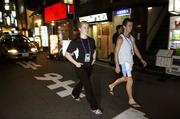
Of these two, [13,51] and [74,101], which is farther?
A: [13,51]

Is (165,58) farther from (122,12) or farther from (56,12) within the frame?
(56,12)

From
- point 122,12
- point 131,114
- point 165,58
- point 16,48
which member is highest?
point 122,12

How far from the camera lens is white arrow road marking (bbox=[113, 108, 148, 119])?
4.66 metres

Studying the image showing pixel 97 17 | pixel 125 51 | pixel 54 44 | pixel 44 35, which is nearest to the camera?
pixel 125 51

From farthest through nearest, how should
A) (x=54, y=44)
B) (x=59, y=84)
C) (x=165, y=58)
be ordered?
(x=54, y=44) < (x=165, y=58) < (x=59, y=84)

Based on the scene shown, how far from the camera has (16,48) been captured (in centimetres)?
1352

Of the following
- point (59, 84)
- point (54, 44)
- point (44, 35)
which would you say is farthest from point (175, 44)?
point (44, 35)

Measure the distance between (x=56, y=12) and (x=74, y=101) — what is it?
13807mm

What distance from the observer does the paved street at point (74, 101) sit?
488 centimetres

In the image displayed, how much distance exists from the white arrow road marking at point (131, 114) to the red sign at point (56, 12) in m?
11.6

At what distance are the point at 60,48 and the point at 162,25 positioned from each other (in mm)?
6401

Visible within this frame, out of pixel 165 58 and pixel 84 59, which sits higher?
pixel 84 59

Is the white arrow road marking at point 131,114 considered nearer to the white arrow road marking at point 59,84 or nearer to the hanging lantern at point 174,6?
the white arrow road marking at point 59,84

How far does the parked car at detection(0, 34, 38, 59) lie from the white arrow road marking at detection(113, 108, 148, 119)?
997 cm
